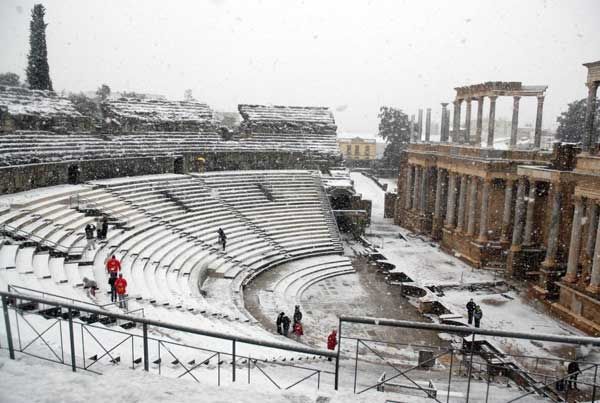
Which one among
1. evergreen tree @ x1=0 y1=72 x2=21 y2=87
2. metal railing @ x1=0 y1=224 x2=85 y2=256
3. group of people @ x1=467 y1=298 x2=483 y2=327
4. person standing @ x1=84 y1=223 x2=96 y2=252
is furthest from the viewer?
evergreen tree @ x1=0 y1=72 x2=21 y2=87

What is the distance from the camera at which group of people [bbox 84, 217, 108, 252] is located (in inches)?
550

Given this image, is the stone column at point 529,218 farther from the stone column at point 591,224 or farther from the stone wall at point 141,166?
the stone wall at point 141,166

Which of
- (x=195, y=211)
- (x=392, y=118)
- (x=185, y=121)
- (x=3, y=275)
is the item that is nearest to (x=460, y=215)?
(x=195, y=211)

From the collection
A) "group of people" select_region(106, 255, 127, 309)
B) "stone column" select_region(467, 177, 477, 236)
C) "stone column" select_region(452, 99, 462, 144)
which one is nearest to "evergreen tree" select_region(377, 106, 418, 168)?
"stone column" select_region(452, 99, 462, 144)

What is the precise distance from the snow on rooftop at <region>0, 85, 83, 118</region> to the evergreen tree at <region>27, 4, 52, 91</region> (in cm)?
707

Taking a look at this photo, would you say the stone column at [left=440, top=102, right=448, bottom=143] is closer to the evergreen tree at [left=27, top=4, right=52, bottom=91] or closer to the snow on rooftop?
the snow on rooftop

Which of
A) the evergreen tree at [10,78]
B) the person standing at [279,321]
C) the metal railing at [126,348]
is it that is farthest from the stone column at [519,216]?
the evergreen tree at [10,78]

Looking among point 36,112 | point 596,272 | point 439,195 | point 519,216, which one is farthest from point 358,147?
point 596,272

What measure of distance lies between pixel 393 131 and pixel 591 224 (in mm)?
43375

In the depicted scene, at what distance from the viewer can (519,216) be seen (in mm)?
20203

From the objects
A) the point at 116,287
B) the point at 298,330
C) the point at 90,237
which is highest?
the point at 90,237

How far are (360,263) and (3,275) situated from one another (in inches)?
605

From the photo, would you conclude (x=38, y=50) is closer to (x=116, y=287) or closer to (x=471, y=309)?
(x=116, y=287)

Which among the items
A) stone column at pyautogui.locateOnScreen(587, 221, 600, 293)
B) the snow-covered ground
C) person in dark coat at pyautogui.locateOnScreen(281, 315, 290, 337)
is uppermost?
stone column at pyautogui.locateOnScreen(587, 221, 600, 293)
